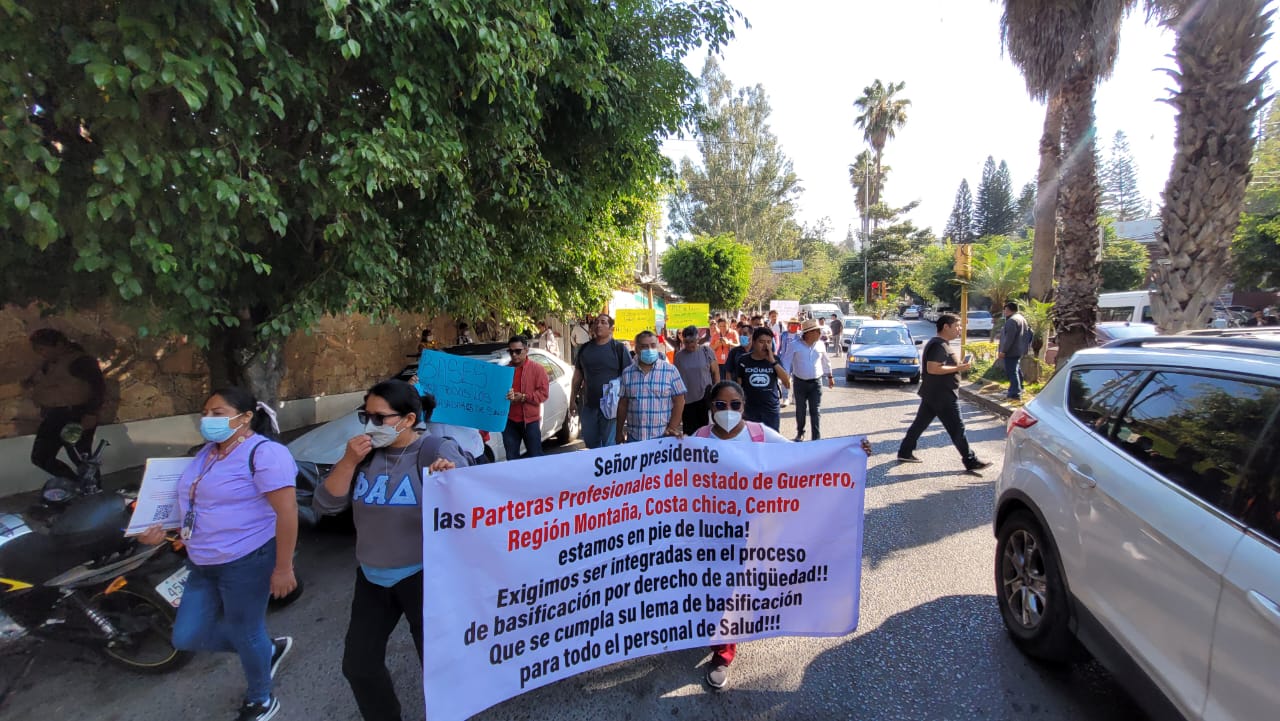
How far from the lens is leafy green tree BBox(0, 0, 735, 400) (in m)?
2.98

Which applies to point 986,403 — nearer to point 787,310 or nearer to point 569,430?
point 569,430

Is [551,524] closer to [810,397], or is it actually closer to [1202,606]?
[1202,606]

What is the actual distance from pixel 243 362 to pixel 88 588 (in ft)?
8.63

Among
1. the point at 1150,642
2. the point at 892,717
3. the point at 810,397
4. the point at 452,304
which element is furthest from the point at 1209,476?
the point at 452,304

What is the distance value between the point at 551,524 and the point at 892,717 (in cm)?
180

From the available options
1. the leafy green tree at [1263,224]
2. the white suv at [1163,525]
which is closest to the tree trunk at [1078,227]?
the white suv at [1163,525]

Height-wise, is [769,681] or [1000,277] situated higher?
[1000,277]

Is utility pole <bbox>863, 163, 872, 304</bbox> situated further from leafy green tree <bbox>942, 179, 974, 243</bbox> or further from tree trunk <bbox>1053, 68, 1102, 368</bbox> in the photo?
tree trunk <bbox>1053, 68, 1102, 368</bbox>

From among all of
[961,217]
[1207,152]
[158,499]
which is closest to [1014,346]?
[1207,152]

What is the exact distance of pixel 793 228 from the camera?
39344mm

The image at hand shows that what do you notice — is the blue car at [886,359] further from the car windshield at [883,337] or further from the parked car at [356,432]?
the parked car at [356,432]

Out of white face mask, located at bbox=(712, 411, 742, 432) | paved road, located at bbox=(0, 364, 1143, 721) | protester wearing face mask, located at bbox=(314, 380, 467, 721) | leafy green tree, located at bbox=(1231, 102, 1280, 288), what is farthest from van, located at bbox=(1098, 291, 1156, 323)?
protester wearing face mask, located at bbox=(314, 380, 467, 721)

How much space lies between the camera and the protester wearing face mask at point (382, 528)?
2228mm

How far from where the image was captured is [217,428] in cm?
246
